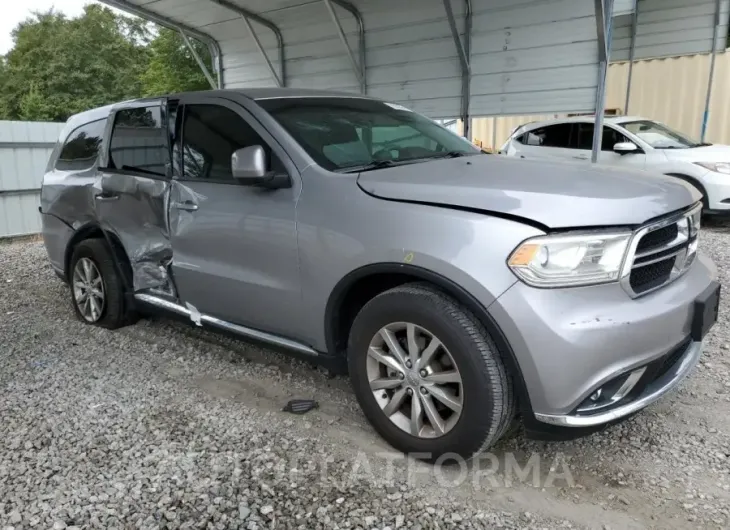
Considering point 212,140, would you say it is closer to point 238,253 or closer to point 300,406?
point 238,253

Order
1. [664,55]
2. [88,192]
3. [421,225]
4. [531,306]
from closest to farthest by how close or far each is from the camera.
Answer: [531,306] → [421,225] → [88,192] → [664,55]

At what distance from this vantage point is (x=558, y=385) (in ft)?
7.32

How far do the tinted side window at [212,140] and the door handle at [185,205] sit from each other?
164mm

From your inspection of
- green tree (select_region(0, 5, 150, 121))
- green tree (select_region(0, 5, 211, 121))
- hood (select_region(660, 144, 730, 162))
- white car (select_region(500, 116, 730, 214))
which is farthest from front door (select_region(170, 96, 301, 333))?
green tree (select_region(0, 5, 150, 121))

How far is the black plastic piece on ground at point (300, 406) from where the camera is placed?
3.21 m

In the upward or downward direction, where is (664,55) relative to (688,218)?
upward

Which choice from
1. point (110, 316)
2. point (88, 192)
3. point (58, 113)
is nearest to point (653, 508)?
point (110, 316)

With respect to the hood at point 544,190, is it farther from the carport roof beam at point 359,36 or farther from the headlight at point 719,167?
the headlight at point 719,167

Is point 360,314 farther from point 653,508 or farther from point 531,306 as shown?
point 653,508

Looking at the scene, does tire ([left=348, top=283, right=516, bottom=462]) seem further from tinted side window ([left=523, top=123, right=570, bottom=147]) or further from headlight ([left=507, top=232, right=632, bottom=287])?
tinted side window ([left=523, top=123, right=570, bottom=147])

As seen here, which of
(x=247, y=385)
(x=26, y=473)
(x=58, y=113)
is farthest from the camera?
(x=58, y=113)

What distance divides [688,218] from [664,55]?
947 cm

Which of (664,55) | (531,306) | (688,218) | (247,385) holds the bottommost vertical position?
(247,385)

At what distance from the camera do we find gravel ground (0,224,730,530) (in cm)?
234
